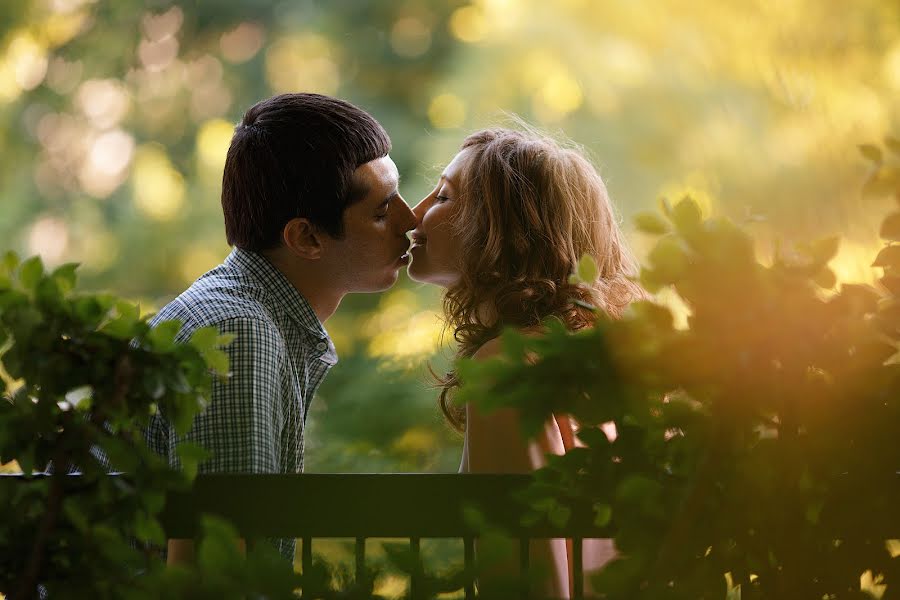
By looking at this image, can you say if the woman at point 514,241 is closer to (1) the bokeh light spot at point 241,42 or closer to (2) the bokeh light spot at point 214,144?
(2) the bokeh light spot at point 214,144

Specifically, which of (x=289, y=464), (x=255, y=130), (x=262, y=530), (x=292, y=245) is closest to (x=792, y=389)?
(x=262, y=530)

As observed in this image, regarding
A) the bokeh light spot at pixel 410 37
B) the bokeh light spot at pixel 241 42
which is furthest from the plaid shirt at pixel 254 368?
the bokeh light spot at pixel 241 42

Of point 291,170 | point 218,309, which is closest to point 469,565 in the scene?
point 218,309

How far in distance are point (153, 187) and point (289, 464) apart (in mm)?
3418

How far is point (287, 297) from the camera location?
5.74ft

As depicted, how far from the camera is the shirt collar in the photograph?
173 cm

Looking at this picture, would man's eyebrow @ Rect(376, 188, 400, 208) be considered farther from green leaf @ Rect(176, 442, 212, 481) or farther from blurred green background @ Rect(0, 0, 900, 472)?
blurred green background @ Rect(0, 0, 900, 472)

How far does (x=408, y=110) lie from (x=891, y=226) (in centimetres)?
397

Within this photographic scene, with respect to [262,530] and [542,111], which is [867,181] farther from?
[542,111]

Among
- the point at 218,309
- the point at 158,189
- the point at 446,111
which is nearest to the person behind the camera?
the point at 218,309

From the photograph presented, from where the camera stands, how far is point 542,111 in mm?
4426

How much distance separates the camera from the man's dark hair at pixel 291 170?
5.97 ft

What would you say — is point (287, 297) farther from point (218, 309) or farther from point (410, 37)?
point (410, 37)

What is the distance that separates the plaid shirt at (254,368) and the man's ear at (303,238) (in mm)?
62
